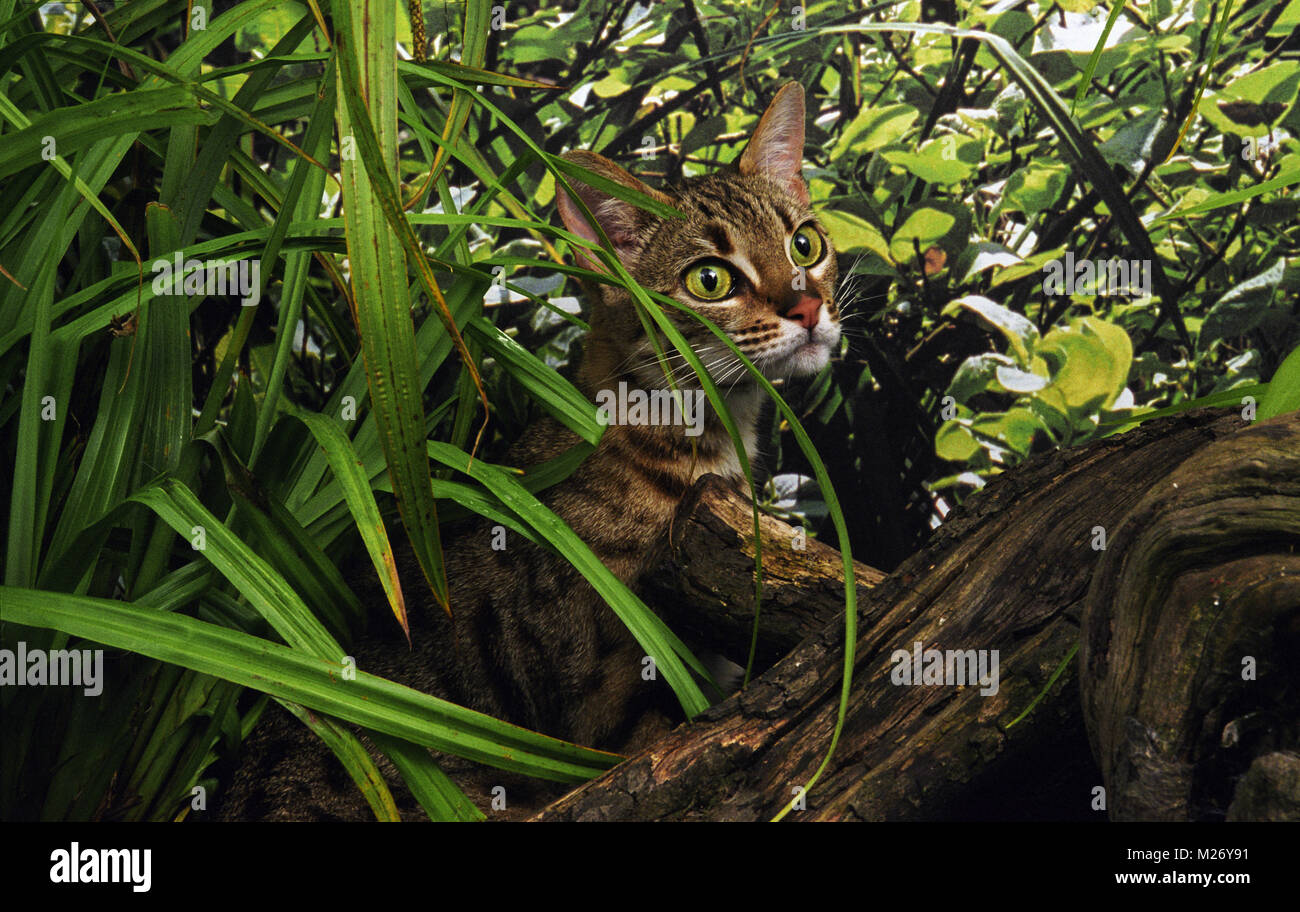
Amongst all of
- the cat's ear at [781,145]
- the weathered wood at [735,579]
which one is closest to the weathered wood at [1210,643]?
the weathered wood at [735,579]

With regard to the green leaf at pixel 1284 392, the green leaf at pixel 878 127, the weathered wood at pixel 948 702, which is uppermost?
the green leaf at pixel 878 127

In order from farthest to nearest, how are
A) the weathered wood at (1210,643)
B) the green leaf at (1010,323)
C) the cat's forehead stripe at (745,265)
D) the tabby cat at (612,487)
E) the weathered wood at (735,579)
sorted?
1. the green leaf at (1010,323)
2. the cat's forehead stripe at (745,265)
3. the tabby cat at (612,487)
4. the weathered wood at (735,579)
5. the weathered wood at (1210,643)

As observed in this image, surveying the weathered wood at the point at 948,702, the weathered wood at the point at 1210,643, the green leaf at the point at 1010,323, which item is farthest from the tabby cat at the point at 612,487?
the weathered wood at the point at 1210,643

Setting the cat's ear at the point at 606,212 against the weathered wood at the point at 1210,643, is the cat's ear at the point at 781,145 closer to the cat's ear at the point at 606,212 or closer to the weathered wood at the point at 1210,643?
the cat's ear at the point at 606,212

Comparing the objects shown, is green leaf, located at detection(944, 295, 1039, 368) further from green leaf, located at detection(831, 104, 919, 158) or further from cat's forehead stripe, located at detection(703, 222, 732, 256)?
cat's forehead stripe, located at detection(703, 222, 732, 256)

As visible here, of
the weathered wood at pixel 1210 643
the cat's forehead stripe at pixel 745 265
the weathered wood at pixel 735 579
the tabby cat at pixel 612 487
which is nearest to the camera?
the weathered wood at pixel 1210 643

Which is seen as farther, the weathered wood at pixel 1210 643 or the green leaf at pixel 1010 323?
the green leaf at pixel 1010 323

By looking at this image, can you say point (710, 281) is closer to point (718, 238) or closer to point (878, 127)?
point (718, 238)

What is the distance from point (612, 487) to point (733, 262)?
0.44 meters

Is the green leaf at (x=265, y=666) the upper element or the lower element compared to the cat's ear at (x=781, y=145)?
lower

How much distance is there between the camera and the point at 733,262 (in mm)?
1686

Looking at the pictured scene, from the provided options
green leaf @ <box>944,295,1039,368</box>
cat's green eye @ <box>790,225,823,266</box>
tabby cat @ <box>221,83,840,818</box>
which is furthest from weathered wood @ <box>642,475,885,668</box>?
green leaf @ <box>944,295,1039,368</box>

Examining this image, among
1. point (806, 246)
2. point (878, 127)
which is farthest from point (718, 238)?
point (878, 127)

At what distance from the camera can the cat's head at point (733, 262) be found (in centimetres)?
160
